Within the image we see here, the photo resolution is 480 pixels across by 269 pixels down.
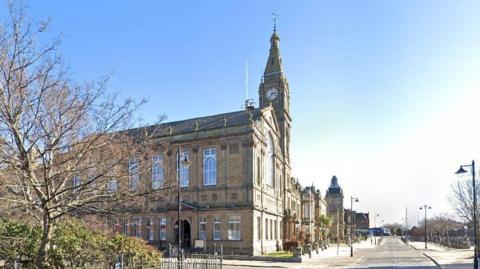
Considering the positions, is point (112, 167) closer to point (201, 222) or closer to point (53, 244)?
point (53, 244)

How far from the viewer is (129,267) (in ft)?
56.2

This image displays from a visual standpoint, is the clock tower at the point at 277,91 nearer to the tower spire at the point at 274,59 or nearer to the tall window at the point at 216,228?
the tower spire at the point at 274,59

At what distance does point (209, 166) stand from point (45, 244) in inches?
1383

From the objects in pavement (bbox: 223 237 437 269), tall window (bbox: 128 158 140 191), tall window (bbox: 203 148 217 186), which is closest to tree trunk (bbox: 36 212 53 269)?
tall window (bbox: 128 158 140 191)

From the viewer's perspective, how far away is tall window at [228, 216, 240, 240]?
45.9 meters

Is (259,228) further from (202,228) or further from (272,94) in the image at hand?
A: (272,94)

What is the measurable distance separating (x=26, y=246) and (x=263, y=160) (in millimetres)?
37192

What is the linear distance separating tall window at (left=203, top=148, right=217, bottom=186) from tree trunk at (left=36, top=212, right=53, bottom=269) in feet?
110

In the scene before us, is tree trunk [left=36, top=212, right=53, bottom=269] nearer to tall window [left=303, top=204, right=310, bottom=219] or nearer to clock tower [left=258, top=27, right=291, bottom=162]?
clock tower [left=258, top=27, right=291, bottom=162]

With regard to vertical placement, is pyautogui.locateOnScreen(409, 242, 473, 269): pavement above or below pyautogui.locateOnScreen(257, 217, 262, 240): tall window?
below

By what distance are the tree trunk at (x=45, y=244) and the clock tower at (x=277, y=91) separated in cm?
5234

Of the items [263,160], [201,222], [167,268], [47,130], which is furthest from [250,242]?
[47,130]

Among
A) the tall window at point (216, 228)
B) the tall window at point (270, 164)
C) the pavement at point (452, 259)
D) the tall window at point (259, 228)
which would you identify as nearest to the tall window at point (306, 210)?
the tall window at point (270, 164)

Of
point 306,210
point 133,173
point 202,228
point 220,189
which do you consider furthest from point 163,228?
point 306,210
